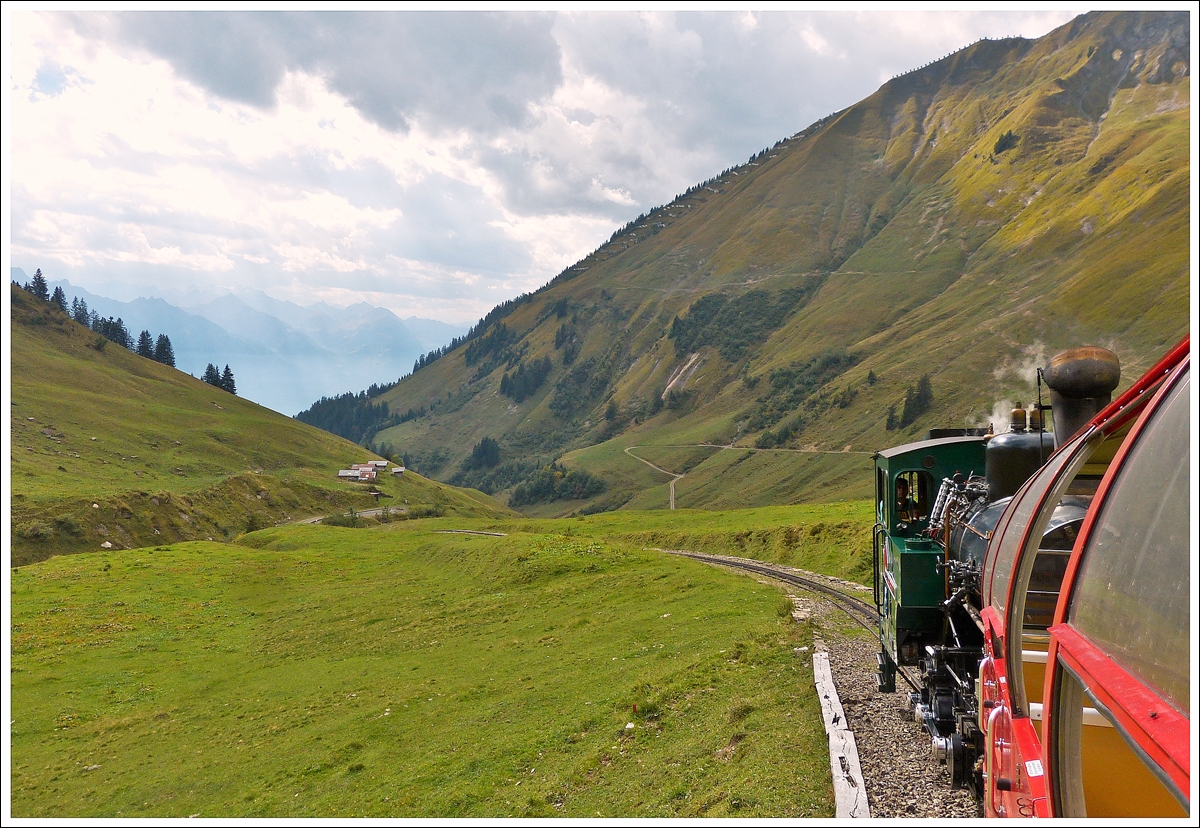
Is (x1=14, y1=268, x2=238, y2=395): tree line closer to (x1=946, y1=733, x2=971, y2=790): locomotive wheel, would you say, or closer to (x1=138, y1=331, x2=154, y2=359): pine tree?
(x1=138, y1=331, x2=154, y2=359): pine tree

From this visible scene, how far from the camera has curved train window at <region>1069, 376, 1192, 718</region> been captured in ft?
→ 11.5

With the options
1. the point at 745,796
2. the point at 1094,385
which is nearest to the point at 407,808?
the point at 745,796

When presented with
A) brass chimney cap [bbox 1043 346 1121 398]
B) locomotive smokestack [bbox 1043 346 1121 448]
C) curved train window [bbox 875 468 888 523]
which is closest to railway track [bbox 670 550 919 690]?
curved train window [bbox 875 468 888 523]

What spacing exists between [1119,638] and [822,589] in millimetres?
27030

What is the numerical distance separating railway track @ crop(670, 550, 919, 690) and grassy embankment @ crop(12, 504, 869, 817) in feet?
6.83

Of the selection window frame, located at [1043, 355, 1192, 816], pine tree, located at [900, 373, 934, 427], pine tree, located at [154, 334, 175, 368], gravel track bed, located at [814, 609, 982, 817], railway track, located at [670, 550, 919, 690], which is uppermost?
pine tree, located at [154, 334, 175, 368]

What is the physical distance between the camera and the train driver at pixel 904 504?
13.9 metres

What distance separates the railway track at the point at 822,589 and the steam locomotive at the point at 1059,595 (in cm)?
268

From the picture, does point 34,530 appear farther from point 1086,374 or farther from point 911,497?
point 1086,374

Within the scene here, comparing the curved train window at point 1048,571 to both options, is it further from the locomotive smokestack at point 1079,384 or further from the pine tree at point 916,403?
the pine tree at point 916,403

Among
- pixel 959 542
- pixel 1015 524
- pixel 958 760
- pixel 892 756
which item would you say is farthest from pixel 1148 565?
pixel 892 756

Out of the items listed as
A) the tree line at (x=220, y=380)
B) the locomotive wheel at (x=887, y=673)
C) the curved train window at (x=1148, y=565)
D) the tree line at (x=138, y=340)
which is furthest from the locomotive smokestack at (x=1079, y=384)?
the tree line at (x=220, y=380)

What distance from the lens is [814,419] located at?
538 feet

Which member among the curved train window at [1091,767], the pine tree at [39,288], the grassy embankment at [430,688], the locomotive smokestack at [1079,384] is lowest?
the grassy embankment at [430,688]
